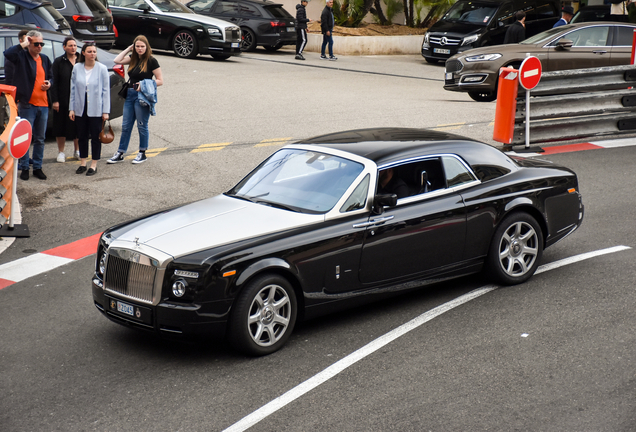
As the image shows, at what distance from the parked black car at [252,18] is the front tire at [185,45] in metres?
2.93

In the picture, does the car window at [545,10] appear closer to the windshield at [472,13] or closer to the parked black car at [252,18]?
the windshield at [472,13]

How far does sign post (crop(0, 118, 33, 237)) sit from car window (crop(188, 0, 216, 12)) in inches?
731

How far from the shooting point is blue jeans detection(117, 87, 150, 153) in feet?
38.0

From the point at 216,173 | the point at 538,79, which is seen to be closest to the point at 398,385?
the point at 216,173

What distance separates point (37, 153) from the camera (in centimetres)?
1098

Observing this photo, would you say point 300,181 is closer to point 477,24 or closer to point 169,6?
point 169,6

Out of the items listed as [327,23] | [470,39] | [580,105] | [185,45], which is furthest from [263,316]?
[327,23]

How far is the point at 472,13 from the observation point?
25234mm

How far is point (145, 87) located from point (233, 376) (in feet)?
22.7

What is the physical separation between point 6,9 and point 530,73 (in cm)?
1115

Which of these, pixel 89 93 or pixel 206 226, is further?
pixel 89 93

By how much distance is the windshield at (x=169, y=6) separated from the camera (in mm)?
23739

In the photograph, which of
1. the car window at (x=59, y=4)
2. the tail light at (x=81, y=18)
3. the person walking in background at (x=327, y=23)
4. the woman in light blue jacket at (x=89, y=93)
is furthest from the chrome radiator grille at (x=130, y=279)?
the person walking in background at (x=327, y=23)

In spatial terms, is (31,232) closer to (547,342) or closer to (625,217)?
(547,342)
